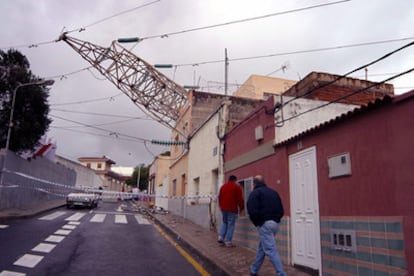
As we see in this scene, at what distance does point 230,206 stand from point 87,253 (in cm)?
361

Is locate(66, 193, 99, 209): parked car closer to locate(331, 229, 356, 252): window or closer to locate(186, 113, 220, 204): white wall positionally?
locate(186, 113, 220, 204): white wall

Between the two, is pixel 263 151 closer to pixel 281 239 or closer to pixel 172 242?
pixel 281 239

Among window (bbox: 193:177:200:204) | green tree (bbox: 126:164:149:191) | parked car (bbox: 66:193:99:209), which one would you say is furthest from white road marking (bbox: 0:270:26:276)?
green tree (bbox: 126:164:149:191)

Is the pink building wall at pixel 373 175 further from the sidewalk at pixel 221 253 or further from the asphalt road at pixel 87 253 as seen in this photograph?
the asphalt road at pixel 87 253

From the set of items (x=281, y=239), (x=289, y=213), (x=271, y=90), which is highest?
(x=271, y=90)

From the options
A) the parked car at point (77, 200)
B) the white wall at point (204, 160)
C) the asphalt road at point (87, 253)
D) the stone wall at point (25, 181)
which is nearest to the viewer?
the asphalt road at point (87, 253)

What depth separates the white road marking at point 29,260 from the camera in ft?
21.2

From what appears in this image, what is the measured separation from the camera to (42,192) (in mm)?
21703

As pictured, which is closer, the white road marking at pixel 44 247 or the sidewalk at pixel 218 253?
the sidewalk at pixel 218 253

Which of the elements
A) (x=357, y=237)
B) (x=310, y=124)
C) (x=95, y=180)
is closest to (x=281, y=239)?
(x=357, y=237)

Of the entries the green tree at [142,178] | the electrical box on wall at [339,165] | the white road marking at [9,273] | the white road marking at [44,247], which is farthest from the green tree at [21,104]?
the green tree at [142,178]

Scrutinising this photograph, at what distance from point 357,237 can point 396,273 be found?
33.6 inches

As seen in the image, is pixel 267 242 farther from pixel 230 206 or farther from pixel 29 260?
pixel 29 260

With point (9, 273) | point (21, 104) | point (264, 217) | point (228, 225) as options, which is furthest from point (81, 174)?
point (264, 217)
